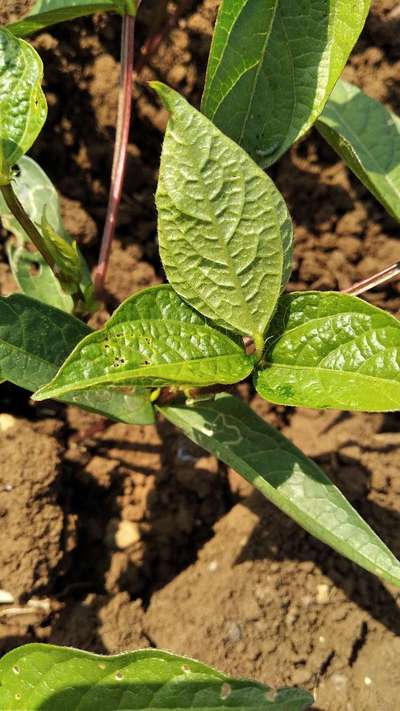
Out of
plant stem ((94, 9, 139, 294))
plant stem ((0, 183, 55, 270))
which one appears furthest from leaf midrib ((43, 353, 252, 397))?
plant stem ((94, 9, 139, 294))

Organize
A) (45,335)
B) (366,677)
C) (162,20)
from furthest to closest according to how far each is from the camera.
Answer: (162,20)
(366,677)
(45,335)

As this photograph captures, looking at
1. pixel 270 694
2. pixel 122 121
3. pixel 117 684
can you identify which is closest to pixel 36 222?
pixel 122 121

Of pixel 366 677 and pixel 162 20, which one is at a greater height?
pixel 162 20

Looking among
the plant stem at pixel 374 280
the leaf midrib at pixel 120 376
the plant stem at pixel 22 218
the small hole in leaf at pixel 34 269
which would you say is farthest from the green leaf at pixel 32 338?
the plant stem at pixel 374 280

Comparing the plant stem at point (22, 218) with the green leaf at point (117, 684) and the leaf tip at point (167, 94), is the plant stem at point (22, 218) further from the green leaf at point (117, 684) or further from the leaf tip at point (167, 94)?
the green leaf at point (117, 684)

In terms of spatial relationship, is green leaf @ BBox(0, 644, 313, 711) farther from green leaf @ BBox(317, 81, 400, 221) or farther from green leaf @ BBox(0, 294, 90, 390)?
green leaf @ BBox(317, 81, 400, 221)

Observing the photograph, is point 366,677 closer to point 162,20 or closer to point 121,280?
point 121,280

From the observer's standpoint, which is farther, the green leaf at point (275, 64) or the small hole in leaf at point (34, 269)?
the small hole in leaf at point (34, 269)

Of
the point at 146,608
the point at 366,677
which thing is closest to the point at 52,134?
the point at 146,608
